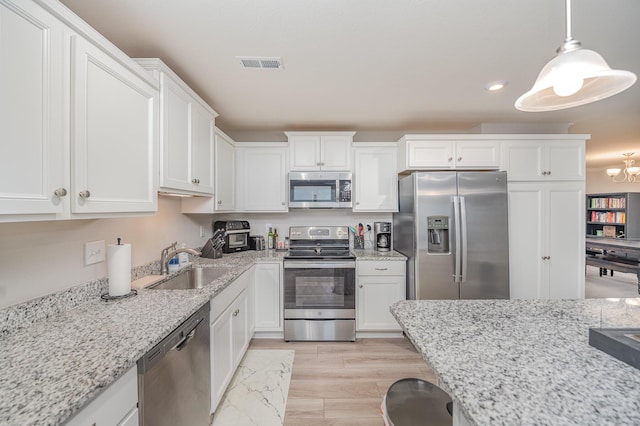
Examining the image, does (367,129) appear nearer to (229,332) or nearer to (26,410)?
(229,332)

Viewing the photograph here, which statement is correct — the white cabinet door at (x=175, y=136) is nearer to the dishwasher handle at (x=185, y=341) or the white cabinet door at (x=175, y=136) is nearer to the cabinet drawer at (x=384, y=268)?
the dishwasher handle at (x=185, y=341)

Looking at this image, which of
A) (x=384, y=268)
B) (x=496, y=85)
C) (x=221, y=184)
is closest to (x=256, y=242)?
(x=221, y=184)

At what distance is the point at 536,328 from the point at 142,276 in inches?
91.1

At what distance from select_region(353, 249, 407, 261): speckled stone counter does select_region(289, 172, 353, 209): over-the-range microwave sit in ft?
1.83

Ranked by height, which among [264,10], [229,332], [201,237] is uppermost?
[264,10]

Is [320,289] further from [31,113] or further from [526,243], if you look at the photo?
[31,113]

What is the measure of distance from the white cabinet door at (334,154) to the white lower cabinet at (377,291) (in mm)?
1105

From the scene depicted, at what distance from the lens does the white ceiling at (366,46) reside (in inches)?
52.4

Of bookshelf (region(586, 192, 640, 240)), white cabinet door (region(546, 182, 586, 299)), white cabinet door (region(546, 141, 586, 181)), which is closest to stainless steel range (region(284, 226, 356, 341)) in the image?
white cabinet door (region(546, 182, 586, 299))

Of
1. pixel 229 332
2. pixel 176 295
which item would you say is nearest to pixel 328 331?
pixel 229 332

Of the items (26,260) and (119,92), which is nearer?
(26,260)

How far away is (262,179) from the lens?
3.03 meters

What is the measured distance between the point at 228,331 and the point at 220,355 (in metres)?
0.18

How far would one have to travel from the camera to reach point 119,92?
4.14ft
